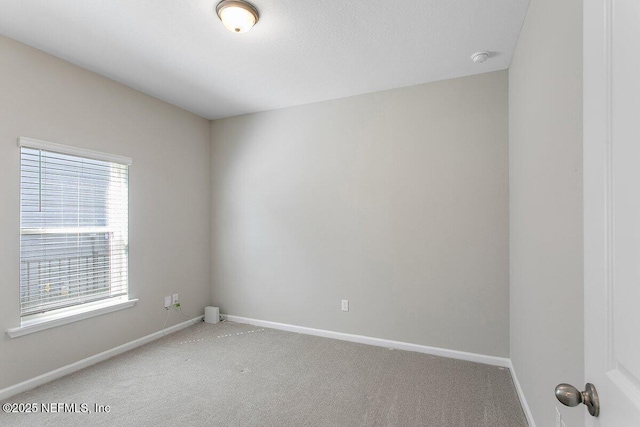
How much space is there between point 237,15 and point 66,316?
9.02 feet

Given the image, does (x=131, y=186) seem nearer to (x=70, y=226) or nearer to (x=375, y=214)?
(x=70, y=226)

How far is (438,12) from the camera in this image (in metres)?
2.03

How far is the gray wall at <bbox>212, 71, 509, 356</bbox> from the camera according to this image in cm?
282

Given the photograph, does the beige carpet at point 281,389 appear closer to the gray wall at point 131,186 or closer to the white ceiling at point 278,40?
the gray wall at point 131,186

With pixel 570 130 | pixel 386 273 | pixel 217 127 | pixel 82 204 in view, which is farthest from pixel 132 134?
pixel 570 130

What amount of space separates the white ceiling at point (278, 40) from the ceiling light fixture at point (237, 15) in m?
0.06

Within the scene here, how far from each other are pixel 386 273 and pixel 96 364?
9.27 feet

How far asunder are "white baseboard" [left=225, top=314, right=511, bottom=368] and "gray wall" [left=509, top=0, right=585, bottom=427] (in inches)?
16.9

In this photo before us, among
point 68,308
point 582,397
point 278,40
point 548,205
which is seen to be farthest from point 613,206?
point 68,308

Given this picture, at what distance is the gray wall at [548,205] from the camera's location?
3.89 ft

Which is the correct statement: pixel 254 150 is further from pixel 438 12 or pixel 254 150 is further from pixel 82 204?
pixel 438 12

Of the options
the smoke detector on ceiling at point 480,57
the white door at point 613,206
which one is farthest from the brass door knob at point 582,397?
the smoke detector on ceiling at point 480,57

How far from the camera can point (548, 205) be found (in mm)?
1528

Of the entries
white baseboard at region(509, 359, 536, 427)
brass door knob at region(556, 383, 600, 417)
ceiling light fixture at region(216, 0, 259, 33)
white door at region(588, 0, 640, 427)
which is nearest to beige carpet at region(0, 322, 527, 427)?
white baseboard at region(509, 359, 536, 427)
